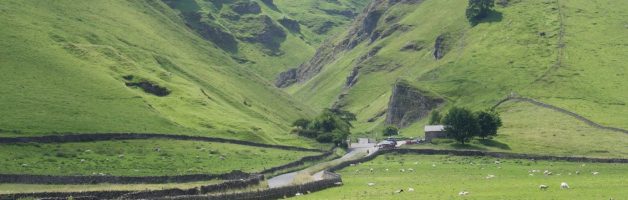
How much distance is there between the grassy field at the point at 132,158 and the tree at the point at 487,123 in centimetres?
3127

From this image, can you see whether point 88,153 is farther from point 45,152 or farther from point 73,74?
A: point 73,74

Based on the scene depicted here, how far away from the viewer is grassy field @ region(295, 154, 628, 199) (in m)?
68.3

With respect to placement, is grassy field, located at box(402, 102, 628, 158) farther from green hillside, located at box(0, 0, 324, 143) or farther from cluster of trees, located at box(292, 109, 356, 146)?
green hillside, located at box(0, 0, 324, 143)

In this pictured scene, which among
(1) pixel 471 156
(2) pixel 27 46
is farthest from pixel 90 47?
(1) pixel 471 156

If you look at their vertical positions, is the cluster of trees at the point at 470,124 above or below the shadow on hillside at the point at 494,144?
above

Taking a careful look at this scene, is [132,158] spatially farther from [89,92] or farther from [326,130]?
[326,130]

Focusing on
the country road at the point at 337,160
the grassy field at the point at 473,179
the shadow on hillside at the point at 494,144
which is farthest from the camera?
the shadow on hillside at the point at 494,144

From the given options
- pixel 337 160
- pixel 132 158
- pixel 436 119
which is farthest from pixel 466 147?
pixel 132 158

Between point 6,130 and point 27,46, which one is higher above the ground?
point 27,46

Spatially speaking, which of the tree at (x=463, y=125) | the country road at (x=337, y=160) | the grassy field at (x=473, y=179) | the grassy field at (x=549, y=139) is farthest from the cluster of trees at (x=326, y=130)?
the tree at (x=463, y=125)

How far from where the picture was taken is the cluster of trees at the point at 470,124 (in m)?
143

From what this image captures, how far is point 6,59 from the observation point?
499ft

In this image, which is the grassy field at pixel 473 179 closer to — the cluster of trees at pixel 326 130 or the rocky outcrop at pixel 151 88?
the cluster of trees at pixel 326 130

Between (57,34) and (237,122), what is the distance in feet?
150
